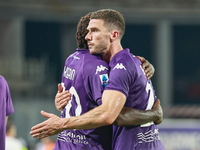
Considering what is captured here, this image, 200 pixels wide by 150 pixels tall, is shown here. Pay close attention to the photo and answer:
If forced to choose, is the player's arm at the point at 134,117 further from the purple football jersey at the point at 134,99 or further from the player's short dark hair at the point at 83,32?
the player's short dark hair at the point at 83,32

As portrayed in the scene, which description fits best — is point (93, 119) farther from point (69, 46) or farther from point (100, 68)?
point (69, 46)

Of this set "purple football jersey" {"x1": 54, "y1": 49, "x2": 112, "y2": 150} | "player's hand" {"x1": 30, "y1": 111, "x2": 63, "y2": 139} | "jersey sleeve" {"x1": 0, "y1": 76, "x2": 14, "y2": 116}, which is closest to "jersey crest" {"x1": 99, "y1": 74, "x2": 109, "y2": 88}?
"purple football jersey" {"x1": 54, "y1": 49, "x2": 112, "y2": 150}

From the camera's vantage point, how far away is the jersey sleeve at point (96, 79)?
12.5 feet

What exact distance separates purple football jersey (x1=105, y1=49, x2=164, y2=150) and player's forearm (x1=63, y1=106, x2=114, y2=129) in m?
Result: 0.31

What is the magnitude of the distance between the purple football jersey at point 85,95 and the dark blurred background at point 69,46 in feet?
46.7

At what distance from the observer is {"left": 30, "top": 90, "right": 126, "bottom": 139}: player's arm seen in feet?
11.8

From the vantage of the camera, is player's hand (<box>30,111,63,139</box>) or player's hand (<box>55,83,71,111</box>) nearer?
player's hand (<box>30,111,63,139</box>)

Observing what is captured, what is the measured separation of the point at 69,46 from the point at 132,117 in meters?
20.8

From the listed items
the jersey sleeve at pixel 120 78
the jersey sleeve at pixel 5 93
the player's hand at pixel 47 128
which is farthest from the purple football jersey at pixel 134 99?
the jersey sleeve at pixel 5 93

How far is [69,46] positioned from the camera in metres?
24.5

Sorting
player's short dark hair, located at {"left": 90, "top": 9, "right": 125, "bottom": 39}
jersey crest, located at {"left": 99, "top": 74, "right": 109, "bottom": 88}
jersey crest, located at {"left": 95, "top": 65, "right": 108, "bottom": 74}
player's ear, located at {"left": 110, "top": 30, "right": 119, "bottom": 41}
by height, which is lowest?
jersey crest, located at {"left": 99, "top": 74, "right": 109, "bottom": 88}

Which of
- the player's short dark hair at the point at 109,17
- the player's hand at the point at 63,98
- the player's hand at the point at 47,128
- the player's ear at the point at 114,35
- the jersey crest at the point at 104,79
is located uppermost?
the player's short dark hair at the point at 109,17

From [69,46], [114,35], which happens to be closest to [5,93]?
[114,35]

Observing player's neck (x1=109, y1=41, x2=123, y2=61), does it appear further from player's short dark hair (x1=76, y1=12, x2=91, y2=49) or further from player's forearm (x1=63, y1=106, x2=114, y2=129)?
player's forearm (x1=63, y1=106, x2=114, y2=129)
